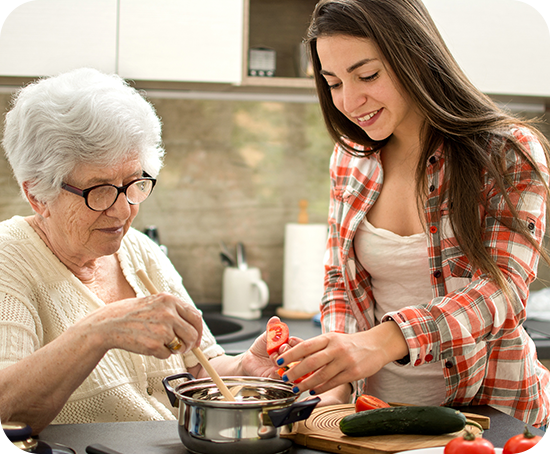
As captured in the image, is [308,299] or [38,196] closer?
[38,196]

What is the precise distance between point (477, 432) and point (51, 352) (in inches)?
27.1

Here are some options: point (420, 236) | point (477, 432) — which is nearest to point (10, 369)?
point (477, 432)

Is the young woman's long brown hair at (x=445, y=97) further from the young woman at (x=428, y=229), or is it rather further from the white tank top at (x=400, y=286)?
the white tank top at (x=400, y=286)

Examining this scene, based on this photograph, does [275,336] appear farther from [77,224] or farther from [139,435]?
[77,224]

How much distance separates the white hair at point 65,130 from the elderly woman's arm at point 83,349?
1.09 feet

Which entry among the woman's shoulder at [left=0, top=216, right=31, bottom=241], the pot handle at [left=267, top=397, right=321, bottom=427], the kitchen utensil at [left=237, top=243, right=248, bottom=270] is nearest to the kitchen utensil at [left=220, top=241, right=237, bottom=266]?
the kitchen utensil at [left=237, top=243, right=248, bottom=270]

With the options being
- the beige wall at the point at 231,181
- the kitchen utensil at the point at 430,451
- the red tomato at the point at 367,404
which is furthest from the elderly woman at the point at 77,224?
the beige wall at the point at 231,181

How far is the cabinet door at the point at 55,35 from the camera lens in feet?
6.43

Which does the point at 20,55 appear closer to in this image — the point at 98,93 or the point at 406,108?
the point at 98,93

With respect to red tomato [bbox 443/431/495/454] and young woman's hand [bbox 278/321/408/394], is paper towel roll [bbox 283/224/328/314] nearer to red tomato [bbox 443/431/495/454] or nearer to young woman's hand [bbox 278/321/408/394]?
young woman's hand [bbox 278/321/408/394]

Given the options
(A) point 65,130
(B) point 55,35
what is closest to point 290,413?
(A) point 65,130

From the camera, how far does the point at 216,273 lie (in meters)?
2.52

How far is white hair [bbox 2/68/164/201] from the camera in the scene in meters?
1.15

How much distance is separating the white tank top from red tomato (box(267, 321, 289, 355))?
35 cm
